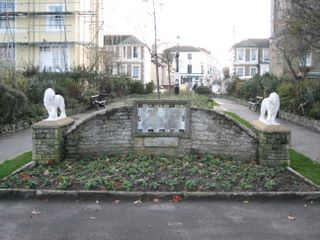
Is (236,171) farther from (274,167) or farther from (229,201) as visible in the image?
(229,201)

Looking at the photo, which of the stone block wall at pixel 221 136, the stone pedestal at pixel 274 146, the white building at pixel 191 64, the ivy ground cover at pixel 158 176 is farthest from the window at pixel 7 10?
the white building at pixel 191 64

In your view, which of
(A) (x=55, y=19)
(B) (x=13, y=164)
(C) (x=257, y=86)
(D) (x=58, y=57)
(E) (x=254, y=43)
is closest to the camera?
(B) (x=13, y=164)

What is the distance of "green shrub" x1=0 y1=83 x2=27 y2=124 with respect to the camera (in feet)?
52.5

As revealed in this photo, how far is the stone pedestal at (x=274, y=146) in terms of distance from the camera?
9.62 metres

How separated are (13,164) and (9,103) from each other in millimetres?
6368

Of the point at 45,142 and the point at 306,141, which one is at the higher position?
the point at 45,142

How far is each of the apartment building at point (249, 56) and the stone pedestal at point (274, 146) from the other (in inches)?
2839

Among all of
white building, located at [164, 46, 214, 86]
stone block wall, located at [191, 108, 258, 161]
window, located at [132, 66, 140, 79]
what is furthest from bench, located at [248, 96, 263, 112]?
white building, located at [164, 46, 214, 86]

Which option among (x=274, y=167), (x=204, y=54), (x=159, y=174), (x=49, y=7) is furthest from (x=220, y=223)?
(x=204, y=54)

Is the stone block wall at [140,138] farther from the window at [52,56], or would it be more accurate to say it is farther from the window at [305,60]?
the window at [52,56]

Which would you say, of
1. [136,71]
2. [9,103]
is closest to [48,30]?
[9,103]

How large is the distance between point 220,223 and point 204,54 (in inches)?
4492

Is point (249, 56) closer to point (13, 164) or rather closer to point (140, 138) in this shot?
point (140, 138)

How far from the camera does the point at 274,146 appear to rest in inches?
Answer: 382
